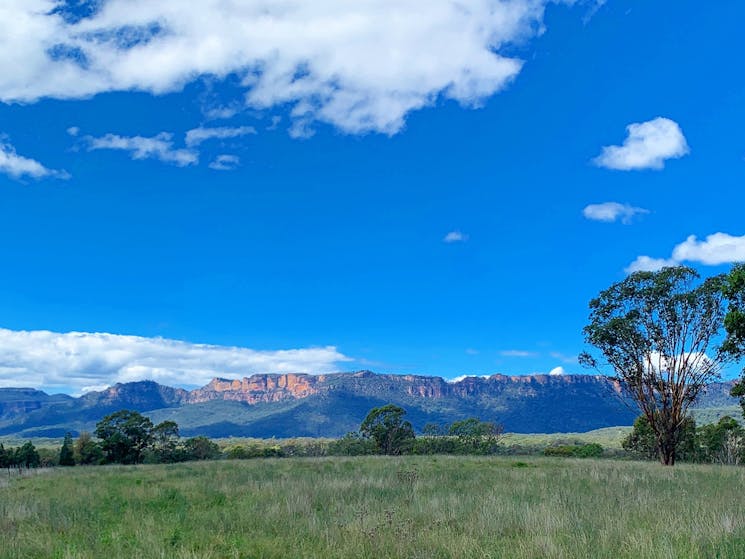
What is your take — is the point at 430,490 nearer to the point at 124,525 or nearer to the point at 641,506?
the point at 641,506

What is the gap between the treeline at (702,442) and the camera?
54125mm

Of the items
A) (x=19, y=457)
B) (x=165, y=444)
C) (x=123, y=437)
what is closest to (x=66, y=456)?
(x=19, y=457)

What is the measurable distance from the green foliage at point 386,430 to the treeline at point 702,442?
2878 cm

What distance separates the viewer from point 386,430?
69.4 meters

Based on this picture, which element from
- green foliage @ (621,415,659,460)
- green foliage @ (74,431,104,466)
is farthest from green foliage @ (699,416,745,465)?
green foliage @ (74,431,104,466)

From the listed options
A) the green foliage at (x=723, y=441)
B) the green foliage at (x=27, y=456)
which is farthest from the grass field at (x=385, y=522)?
the green foliage at (x=27, y=456)

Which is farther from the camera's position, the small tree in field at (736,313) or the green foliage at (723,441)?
the green foliage at (723,441)

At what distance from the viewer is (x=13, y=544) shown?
8.78 m

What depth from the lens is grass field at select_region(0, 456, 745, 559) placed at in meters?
7.82

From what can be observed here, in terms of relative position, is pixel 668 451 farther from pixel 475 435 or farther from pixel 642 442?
pixel 475 435

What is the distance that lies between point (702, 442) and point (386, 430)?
38.6 meters

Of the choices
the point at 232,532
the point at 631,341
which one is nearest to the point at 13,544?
the point at 232,532

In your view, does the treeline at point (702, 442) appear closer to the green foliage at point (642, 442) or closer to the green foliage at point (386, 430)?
the green foliage at point (642, 442)

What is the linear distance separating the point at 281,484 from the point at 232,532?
7.55m
